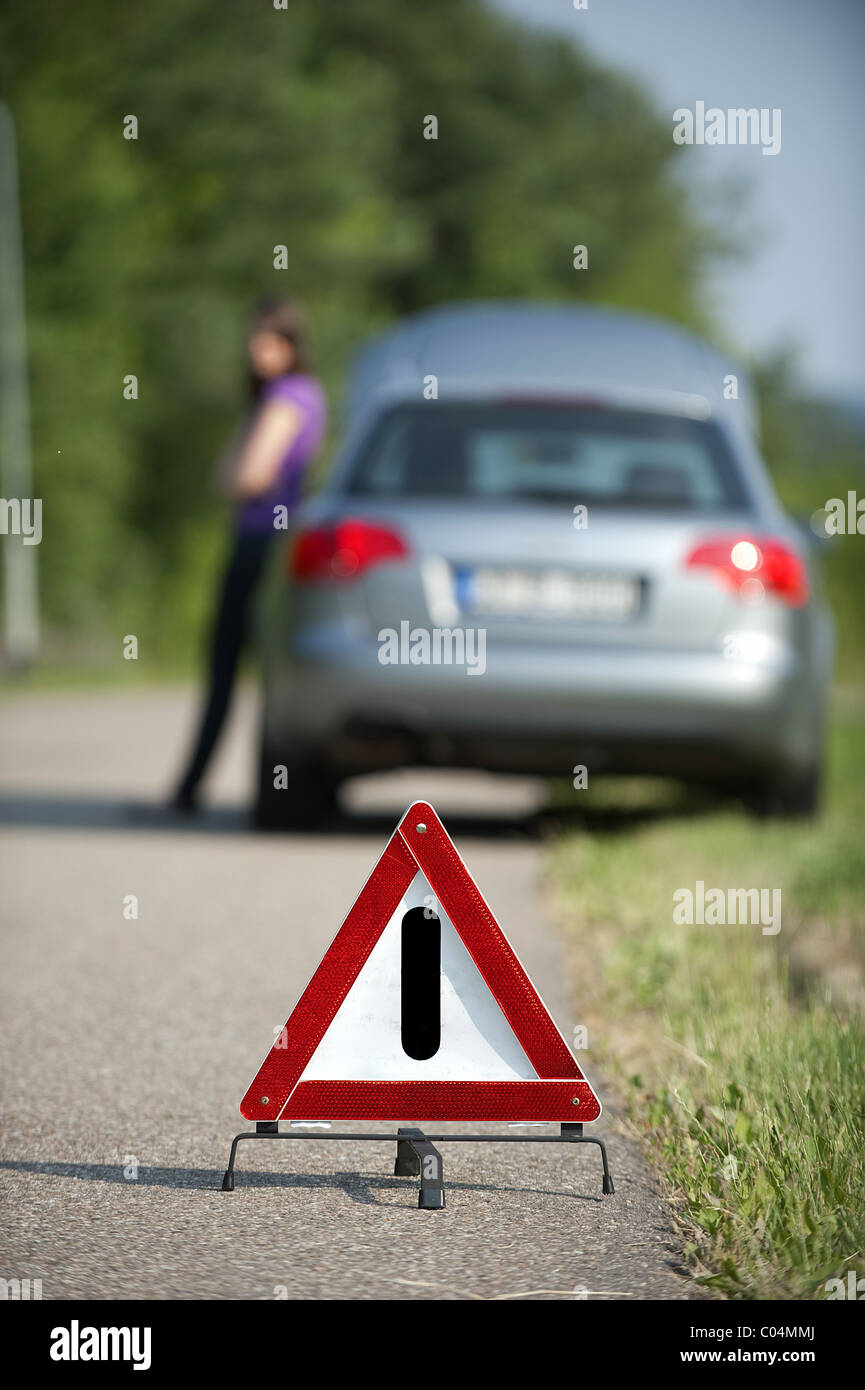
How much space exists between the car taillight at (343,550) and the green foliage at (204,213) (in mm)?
26602

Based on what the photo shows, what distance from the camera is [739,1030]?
4297mm

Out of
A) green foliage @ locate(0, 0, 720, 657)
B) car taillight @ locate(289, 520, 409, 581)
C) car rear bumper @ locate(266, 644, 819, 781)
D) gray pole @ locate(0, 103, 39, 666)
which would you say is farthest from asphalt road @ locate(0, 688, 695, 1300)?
green foliage @ locate(0, 0, 720, 657)

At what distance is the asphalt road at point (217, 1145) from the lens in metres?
3.06

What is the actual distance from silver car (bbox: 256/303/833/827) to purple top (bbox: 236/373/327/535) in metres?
1.03

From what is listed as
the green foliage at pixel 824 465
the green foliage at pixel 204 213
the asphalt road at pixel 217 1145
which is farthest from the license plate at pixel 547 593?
the green foliage at pixel 824 465

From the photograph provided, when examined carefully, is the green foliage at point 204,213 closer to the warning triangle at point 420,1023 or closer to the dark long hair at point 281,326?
the dark long hair at point 281,326

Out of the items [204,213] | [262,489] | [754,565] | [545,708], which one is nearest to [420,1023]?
[545,708]

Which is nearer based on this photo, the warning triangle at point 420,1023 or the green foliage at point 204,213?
the warning triangle at point 420,1023

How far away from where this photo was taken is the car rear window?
7906 millimetres

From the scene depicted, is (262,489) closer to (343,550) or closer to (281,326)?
(281,326)

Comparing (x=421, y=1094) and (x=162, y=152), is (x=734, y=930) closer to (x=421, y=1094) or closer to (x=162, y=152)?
(x=421, y=1094)

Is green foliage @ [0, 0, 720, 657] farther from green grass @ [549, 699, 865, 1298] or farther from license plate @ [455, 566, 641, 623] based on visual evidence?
green grass @ [549, 699, 865, 1298]

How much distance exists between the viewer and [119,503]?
4044cm

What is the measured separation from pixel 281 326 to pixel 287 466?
2.02 ft
